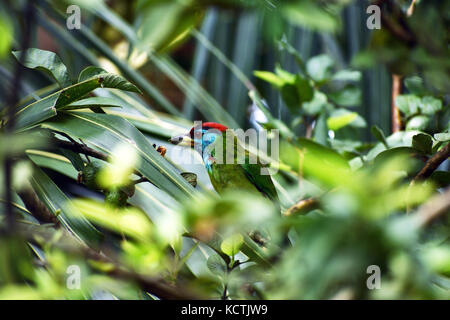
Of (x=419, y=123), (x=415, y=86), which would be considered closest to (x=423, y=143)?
(x=419, y=123)

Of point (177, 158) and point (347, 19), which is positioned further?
point (347, 19)

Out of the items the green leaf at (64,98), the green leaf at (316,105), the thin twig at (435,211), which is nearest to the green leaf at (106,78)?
the green leaf at (64,98)

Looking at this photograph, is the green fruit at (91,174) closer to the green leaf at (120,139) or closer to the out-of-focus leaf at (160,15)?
the green leaf at (120,139)

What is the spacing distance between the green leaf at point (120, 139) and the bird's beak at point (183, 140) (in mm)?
340

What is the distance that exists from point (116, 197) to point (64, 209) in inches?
3.9

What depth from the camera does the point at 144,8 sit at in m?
0.39

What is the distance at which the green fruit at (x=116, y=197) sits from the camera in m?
0.60

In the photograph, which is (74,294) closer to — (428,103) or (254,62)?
(428,103)

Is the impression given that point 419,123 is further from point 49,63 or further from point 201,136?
point 49,63

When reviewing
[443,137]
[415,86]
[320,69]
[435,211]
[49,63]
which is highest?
[320,69]

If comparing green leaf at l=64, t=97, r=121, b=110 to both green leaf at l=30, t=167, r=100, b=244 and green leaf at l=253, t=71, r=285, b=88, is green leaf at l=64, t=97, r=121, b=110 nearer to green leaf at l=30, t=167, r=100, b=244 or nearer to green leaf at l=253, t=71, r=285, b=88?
green leaf at l=30, t=167, r=100, b=244

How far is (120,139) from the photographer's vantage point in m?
0.68
